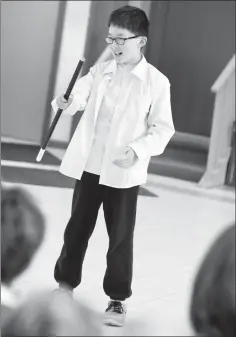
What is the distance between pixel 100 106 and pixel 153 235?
0.39 meters

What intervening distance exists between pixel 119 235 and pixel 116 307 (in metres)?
0.04

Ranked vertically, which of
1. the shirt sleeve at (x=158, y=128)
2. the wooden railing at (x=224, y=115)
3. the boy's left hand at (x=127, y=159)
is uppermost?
the shirt sleeve at (x=158, y=128)

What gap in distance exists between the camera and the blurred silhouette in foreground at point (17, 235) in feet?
0.88

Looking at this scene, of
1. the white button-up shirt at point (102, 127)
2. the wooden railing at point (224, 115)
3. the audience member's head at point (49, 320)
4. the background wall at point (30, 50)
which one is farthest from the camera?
the wooden railing at point (224, 115)

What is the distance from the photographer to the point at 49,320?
0.61ft

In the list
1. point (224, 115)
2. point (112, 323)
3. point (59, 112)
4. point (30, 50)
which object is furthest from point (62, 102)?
point (224, 115)

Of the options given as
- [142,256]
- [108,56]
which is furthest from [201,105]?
[108,56]

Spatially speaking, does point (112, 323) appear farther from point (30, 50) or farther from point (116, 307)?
point (30, 50)

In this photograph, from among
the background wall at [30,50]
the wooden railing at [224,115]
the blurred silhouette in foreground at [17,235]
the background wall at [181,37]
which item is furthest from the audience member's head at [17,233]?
the wooden railing at [224,115]

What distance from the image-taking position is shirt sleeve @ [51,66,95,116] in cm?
26

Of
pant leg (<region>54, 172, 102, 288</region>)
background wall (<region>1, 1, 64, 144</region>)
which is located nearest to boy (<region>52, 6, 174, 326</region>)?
pant leg (<region>54, 172, 102, 288</region>)

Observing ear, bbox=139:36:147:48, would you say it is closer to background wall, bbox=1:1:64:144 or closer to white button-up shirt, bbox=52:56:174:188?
white button-up shirt, bbox=52:56:174:188

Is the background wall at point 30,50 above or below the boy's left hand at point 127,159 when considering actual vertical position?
below

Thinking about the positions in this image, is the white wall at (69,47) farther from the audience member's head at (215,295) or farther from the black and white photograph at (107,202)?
the audience member's head at (215,295)
